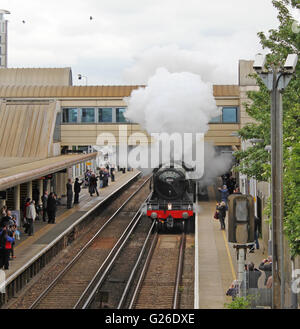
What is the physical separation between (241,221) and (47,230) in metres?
13.3

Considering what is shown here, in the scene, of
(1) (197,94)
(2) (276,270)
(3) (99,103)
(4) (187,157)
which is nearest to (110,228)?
(4) (187,157)

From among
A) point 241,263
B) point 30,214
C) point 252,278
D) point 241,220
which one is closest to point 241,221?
point 241,220

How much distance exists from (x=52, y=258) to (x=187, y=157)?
25.1 ft

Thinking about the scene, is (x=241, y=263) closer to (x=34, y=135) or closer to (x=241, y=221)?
(x=241, y=221)

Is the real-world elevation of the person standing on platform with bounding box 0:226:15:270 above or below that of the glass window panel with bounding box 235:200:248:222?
below

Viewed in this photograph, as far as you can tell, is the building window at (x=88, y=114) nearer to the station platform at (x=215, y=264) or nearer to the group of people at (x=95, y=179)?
the group of people at (x=95, y=179)

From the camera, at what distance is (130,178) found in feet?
132

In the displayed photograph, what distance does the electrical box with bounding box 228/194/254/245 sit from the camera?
245 inches

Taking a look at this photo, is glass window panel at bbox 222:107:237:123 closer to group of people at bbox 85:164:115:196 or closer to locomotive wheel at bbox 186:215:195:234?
locomotive wheel at bbox 186:215:195:234

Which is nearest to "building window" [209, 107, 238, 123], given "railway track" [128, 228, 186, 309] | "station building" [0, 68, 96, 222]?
"station building" [0, 68, 96, 222]

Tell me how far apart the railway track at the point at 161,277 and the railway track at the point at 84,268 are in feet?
4.26

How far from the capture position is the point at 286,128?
1091 centimetres

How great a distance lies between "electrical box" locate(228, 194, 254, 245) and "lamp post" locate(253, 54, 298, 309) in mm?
620
